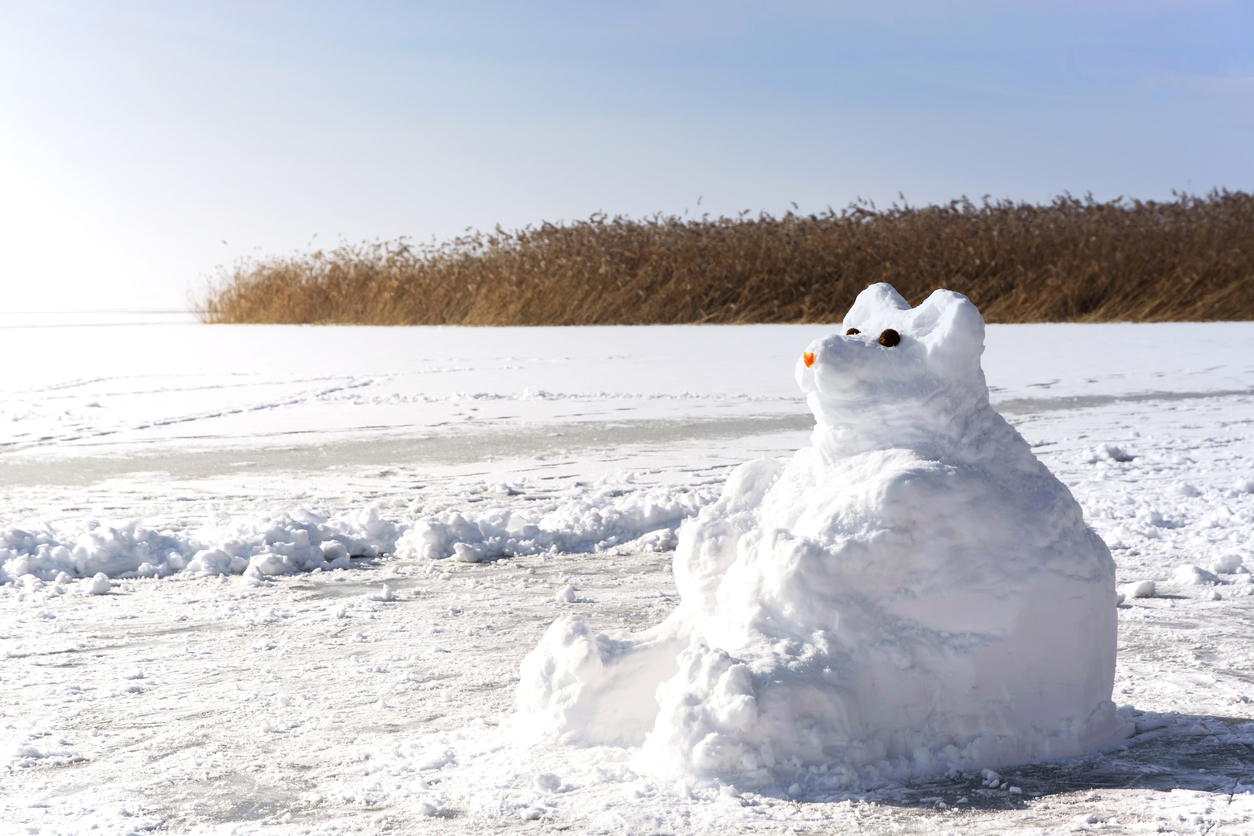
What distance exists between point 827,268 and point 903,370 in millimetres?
14742

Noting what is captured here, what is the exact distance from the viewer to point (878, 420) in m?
2.71

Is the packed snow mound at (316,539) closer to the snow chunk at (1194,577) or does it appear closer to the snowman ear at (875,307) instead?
the snow chunk at (1194,577)

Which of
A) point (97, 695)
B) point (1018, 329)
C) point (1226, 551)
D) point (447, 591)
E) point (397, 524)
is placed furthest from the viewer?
point (1018, 329)

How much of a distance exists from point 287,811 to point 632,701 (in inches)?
30.7

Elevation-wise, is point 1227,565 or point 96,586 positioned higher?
point 96,586

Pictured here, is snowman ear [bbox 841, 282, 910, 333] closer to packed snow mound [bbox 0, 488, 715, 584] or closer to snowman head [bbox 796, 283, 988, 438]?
snowman head [bbox 796, 283, 988, 438]

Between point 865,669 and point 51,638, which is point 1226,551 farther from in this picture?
point 51,638

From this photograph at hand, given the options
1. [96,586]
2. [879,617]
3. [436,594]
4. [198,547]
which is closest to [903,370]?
[879,617]

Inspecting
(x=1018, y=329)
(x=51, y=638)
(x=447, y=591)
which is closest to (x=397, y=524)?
(x=447, y=591)

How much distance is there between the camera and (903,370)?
269 centimetres

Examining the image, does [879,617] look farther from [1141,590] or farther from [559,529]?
[559,529]

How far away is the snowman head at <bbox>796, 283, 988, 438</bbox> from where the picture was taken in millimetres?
2654

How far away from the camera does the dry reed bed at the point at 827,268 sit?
1619 centimetres

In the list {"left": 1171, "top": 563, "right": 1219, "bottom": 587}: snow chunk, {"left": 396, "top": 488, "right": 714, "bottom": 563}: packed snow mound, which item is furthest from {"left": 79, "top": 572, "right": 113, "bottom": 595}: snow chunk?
{"left": 1171, "top": 563, "right": 1219, "bottom": 587}: snow chunk
